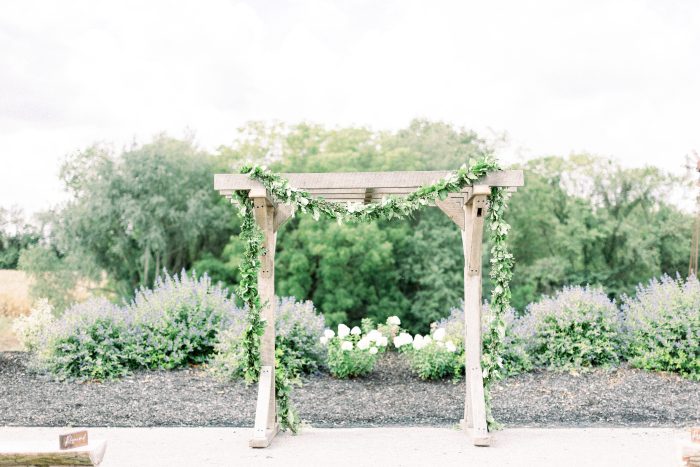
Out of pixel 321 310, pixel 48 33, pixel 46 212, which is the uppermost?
pixel 48 33

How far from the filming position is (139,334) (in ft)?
31.0

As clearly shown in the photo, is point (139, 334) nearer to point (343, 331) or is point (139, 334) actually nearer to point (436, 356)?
point (343, 331)

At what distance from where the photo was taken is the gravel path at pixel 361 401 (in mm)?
7547

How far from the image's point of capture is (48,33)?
1462cm

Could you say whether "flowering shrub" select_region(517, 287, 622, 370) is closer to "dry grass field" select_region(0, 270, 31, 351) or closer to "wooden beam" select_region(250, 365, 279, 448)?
"wooden beam" select_region(250, 365, 279, 448)

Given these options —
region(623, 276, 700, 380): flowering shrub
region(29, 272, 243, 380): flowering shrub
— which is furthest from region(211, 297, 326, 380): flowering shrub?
region(623, 276, 700, 380): flowering shrub

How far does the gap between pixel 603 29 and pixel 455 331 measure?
410 inches

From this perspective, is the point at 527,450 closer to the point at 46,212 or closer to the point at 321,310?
the point at 321,310

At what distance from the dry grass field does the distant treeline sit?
44cm

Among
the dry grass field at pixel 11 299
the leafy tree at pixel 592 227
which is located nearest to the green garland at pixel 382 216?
the dry grass field at pixel 11 299

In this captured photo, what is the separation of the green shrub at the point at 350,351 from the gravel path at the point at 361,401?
21 centimetres

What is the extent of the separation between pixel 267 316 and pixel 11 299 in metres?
16.0

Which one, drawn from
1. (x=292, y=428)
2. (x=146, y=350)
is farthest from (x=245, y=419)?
(x=146, y=350)

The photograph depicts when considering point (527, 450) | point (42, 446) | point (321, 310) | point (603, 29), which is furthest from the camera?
point (321, 310)
